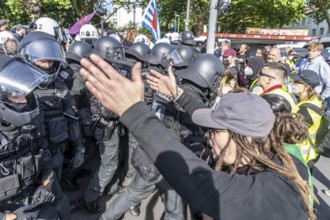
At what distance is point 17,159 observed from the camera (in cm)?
175

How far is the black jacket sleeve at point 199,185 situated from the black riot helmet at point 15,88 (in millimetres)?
958

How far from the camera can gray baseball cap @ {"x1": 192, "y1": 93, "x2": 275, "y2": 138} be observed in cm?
122

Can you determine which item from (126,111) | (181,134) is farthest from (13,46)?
(126,111)

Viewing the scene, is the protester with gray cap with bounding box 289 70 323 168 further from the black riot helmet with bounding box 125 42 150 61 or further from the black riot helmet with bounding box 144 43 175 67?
the black riot helmet with bounding box 125 42 150 61

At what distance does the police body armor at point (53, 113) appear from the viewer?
247cm

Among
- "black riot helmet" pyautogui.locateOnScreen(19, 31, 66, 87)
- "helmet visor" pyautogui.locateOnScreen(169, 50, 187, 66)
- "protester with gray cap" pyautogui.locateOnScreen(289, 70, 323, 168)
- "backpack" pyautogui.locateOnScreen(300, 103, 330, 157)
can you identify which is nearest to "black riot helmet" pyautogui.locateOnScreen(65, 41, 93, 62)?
"helmet visor" pyautogui.locateOnScreen(169, 50, 187, 66)

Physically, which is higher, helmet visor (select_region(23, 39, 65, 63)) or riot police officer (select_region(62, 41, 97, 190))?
helmet visor (select_region(23, 39, 65, 63))

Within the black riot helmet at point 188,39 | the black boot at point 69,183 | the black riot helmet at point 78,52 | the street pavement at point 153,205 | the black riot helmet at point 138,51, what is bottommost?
the street pavement at point 153,205

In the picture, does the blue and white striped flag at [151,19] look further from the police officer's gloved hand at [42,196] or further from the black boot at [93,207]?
the police officer's gloved hand at [42,196]

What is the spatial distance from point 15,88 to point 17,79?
0.06m

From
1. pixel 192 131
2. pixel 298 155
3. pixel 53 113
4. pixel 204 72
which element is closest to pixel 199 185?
pixel 298 155

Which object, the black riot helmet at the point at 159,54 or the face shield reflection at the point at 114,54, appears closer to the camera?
the face shield reflection at the point at 114,54

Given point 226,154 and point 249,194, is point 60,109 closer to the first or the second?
point 226,154

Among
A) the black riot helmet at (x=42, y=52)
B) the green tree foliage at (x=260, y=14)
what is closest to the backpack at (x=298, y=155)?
the black riot helmet at (x=42, y=52)
